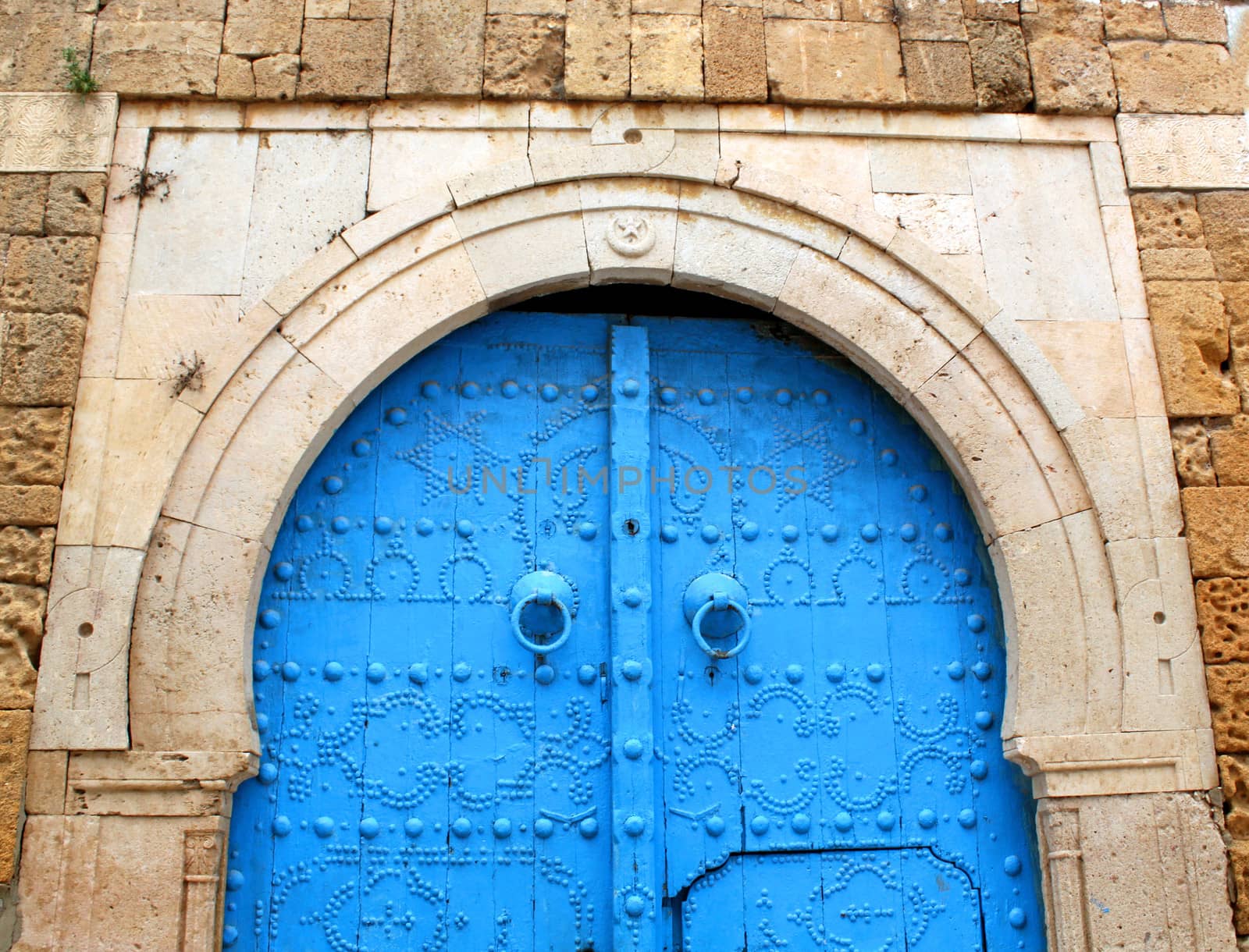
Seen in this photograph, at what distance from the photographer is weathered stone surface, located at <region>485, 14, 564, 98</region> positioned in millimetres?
3328

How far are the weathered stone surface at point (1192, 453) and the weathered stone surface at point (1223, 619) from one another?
0.99 ft

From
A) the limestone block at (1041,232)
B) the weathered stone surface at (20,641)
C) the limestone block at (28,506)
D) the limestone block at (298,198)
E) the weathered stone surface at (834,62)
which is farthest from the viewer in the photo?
the weathered stone surface at (834,62)

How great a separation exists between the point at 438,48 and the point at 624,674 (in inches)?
79.8

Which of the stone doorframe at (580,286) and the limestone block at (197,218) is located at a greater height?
the limestone block at (197,218)

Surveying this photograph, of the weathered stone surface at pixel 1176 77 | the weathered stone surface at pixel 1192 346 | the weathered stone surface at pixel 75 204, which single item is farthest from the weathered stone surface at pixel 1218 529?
the weathered stone surface at pixel 75 204

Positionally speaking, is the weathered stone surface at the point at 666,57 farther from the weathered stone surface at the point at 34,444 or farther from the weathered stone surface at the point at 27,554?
the weathered stone surface at the point at 27,554

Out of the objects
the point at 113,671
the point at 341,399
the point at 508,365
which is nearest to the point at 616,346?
the point at 508,365

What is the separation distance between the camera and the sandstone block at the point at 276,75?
329cm

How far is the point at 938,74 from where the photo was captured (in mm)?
3420

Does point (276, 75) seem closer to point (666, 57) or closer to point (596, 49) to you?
point (596, 49)

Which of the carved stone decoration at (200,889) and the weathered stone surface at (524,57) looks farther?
the weathered stone surface at (524,57)

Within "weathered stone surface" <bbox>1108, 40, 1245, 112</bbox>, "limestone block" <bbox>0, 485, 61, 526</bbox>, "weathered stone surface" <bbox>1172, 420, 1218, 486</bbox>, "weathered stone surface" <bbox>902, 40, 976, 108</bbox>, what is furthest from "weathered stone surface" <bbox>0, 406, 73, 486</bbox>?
"weathered stone surface" <bbox>1108, 40, 1245, 112</bbox>

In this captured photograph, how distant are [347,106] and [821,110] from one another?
1494 mm

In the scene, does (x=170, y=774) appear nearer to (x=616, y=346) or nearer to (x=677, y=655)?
(x=677, y=655)
